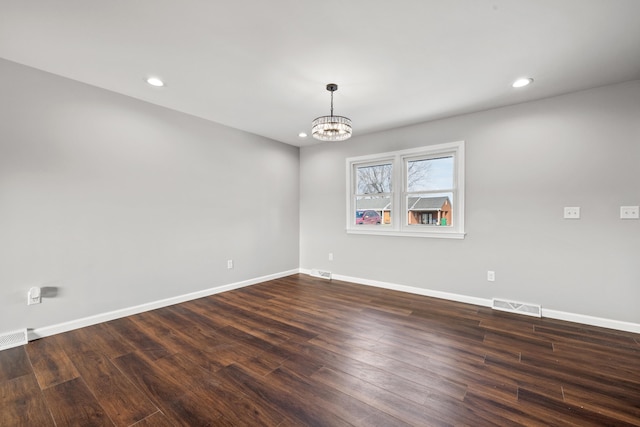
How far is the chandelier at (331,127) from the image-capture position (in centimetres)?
261

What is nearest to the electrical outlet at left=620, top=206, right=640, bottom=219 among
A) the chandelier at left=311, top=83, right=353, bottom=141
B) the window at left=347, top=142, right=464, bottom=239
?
the window at left=347, top=142, right=464, bottom=239

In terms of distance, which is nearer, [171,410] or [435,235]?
[171,410]

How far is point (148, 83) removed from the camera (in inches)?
110

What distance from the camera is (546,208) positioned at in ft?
10.1

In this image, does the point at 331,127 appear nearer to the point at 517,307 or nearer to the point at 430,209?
the point at 430,209

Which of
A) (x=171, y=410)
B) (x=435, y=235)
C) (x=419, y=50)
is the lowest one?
(x=171, y=410)

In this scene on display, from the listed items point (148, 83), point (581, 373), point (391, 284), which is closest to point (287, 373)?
point (581, 373)

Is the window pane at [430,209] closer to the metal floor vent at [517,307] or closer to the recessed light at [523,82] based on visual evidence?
the metal floor vent at [517,307]

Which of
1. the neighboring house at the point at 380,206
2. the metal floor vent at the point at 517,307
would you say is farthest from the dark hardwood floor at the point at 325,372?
the neighboring house at the point at 380,206

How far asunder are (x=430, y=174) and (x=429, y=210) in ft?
1.77

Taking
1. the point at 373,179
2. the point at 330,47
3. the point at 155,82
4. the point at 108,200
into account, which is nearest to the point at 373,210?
the point at 373,179

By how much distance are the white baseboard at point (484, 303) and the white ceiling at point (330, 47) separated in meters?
2.49

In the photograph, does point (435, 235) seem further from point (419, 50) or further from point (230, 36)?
point (230, 36)

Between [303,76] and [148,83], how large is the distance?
5.47ft
